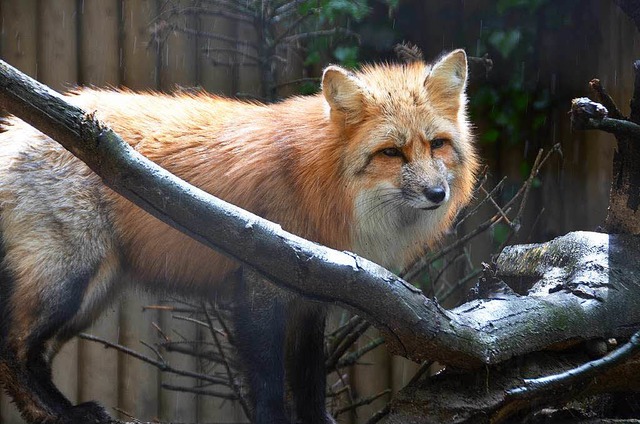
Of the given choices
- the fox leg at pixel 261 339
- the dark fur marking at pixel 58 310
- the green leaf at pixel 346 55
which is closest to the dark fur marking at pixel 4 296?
the dark fur marking at pixel 58 310

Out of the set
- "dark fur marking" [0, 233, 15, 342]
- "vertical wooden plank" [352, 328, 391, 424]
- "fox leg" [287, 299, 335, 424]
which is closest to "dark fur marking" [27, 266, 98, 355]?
"dark fur marking" [0, 233, 15, 342]

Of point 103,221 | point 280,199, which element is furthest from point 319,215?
point 103,221

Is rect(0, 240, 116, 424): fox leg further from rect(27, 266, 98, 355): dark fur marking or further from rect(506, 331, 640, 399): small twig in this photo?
rect(506, 331, 640, 399): small twig

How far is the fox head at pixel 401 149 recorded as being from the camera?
382cm

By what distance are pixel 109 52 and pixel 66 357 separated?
91.8 inches

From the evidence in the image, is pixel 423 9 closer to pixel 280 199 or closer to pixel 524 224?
pixel 524 224

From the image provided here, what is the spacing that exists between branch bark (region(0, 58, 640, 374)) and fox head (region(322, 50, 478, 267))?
78 centimetres

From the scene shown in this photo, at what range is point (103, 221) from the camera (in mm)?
4125

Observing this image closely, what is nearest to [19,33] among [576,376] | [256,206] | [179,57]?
[179,57]

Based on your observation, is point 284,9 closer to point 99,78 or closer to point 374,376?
point 99,78

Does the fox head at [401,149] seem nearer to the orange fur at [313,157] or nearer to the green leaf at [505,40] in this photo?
the orange fur at [313,157]

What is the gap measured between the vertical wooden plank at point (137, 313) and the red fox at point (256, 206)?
6.42ft

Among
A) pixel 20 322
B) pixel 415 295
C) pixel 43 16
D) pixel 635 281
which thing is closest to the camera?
pixel 415 295

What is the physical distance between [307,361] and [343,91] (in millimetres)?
1366
